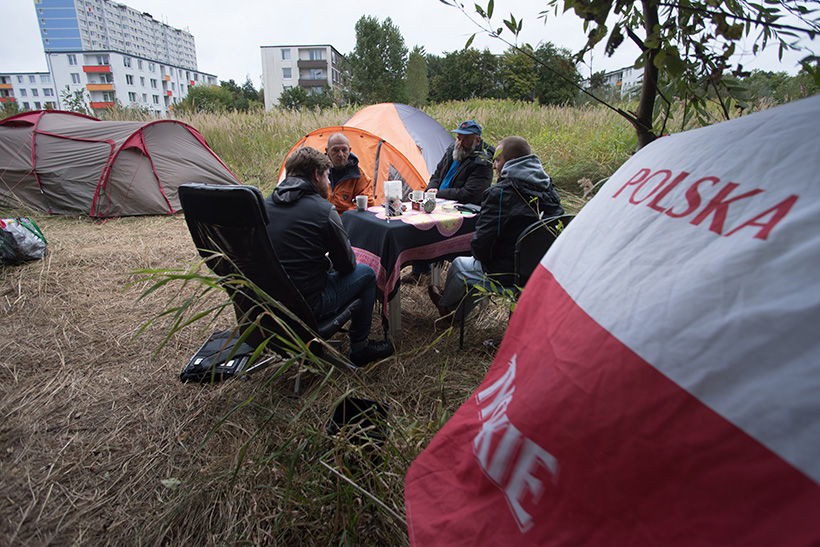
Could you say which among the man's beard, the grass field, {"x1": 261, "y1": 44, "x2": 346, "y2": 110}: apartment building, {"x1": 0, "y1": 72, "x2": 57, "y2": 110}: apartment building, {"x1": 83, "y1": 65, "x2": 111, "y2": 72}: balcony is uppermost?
{"x1": 261, "y1": 44, "x2": 346, "y2": 110}: apartment building

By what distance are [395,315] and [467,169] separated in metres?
1.79

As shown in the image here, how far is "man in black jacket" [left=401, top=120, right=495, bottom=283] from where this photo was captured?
3635 millimetres

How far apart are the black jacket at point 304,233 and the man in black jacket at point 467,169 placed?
1522mm

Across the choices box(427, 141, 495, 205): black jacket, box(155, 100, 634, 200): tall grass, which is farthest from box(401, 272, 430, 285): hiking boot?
box(155, 100, 634, 200): tall grass

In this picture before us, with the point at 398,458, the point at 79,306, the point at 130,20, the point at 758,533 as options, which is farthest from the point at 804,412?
the point at 130,20

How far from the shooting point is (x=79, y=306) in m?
3.27

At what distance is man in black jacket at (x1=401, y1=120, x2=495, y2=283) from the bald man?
0.81 meters

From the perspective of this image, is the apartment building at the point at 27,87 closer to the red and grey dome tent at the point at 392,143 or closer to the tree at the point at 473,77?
the tree at the point at 473,77

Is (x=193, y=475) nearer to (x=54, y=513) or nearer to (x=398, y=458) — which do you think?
(x=54, y=513)

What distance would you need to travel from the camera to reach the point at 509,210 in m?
2.34

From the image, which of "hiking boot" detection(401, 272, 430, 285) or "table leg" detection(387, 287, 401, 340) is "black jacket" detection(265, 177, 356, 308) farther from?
"hiking boot" detection(401, 272, 430, 285)

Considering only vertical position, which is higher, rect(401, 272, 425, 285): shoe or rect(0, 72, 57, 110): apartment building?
rect(0, 72, 57, 110): apartment building

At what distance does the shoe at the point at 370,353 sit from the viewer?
2.46m

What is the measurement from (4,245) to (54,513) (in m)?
3.51
